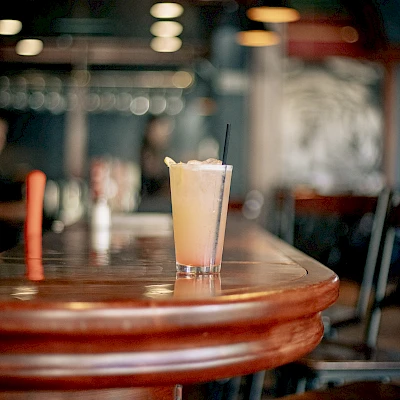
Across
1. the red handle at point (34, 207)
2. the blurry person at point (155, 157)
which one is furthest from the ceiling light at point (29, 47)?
the red handle at point (34, 207)

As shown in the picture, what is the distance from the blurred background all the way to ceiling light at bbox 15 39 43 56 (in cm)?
3

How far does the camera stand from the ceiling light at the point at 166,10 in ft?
17.1

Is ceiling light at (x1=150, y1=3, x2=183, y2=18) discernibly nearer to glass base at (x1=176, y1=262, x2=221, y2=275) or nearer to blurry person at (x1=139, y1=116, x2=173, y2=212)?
blurry person at (x1=139, y1=116, x2=173, y2=212)

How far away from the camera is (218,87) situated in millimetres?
8055

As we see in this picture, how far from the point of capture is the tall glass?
1.13 meters

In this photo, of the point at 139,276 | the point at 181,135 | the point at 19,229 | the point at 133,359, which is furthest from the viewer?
the point at 181,135

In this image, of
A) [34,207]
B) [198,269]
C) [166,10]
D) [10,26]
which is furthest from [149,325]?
[10,26]

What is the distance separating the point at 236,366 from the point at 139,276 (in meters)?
0.27

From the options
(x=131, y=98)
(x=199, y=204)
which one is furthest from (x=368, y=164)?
(x=199, y=204)

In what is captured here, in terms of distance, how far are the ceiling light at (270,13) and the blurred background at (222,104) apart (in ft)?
10.7

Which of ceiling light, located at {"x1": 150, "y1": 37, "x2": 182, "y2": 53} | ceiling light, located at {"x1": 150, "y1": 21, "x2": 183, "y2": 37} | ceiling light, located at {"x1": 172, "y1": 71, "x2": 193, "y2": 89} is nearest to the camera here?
ceiling light, located at {"x1": 150, "y1": 21, "x2": 183, "y2": 37}

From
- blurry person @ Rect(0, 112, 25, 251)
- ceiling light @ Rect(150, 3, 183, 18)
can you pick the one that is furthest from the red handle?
ceiling light @ Rect(150, 3, 183, 18)

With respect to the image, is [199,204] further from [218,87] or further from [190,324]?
[218,87]

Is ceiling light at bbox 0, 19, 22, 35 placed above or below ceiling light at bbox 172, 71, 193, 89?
above
